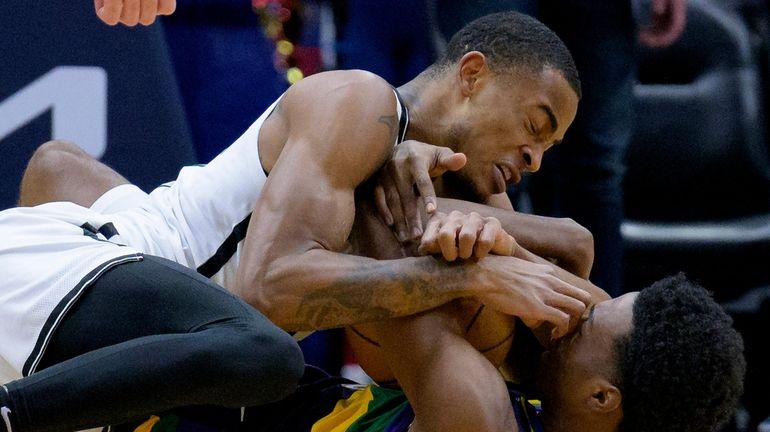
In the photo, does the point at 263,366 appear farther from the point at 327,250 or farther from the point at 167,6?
the point at 167,6

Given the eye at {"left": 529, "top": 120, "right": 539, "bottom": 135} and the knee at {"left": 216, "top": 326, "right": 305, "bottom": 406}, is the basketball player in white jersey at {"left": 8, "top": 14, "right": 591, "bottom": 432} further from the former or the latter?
the knee at {"left": 216, "top": 326, "right": 305, "bottom": 406}

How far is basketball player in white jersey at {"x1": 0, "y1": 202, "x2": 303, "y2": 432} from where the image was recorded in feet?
7.45

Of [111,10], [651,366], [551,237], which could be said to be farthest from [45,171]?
[651,366]

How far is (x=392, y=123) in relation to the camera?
2.84 metres

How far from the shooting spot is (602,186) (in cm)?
394

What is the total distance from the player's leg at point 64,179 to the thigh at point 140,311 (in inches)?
34.8

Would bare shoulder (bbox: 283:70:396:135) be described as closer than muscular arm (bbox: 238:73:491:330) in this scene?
No

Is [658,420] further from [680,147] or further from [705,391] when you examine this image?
[680,147]

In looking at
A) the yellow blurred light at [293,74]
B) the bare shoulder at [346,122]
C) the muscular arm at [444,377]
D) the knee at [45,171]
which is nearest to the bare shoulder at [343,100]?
the bare shoulder at [346,122]

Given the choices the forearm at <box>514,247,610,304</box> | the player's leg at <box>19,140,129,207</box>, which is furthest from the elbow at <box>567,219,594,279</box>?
the player's leg at <box>19,140,129,207</box>

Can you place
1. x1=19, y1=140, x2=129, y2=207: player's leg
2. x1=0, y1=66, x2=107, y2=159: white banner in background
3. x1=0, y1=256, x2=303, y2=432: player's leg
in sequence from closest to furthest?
1. x1=0, y1=256, x2=303, y2=432: player's leg
2. x1=19, y1=140, x2=129, y2=207: player's leg
3. x1=0, y1=66, x2=107, y2=159: white banner in background

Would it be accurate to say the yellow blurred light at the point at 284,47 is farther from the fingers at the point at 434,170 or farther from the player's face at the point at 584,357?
the player's face at the point at 584,357

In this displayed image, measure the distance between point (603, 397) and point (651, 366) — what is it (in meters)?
0.12

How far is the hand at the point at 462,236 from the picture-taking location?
2.61 meters
